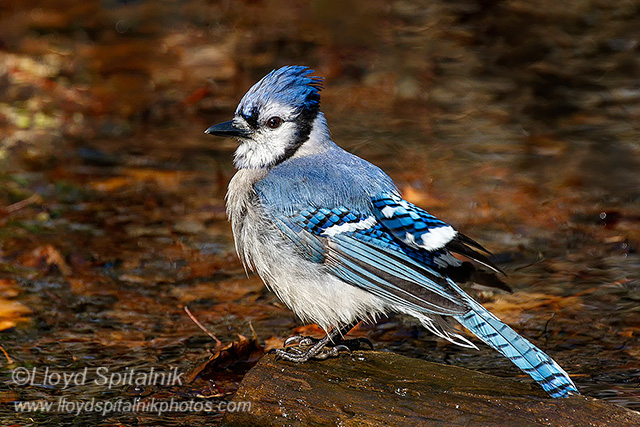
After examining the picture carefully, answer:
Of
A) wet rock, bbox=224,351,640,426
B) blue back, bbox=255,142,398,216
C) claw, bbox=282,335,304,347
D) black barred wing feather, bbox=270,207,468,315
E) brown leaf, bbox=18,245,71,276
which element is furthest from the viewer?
brown leaf, bbox=18,245,71,276

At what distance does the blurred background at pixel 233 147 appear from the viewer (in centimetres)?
406

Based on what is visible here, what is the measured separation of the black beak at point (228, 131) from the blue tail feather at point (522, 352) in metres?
1.23

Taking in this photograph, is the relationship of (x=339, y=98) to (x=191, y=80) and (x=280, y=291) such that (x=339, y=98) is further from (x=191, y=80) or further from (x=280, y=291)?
(x=280, y=291)

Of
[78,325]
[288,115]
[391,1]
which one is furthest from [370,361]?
[391,1]

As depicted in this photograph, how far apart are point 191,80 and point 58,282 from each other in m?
3.81

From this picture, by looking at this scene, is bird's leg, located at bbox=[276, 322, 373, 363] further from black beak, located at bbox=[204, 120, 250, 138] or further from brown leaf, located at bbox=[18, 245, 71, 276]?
brown leaf, located at bbox=[18, 245, 71, 276]

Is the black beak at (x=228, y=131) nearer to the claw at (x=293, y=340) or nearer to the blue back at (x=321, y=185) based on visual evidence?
the blue back at (x=321, y=185)

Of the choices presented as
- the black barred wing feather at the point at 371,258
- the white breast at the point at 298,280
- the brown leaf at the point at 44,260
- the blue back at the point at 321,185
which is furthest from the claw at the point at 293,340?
the brown leaf at the point at 44,260

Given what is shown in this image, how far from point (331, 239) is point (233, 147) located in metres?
3.48

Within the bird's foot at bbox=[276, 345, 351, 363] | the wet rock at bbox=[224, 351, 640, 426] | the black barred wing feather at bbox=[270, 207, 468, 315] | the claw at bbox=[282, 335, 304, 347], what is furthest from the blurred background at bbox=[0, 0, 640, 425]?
the black barred wing feather at bbox=[270, 207, 468, 315]

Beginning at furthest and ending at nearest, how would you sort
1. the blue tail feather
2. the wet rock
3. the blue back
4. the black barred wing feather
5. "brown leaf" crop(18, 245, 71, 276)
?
"brown leaf" crop(18, 245, 71, 276), the blue back, the black barred wing feather, the blue tail feather, the wet rock

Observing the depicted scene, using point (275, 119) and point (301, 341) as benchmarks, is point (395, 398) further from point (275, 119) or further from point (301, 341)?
point (275, 119)

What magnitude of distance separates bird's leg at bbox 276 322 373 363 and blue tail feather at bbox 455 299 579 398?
20.9 inches

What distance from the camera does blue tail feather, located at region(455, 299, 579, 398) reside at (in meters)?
2.83
